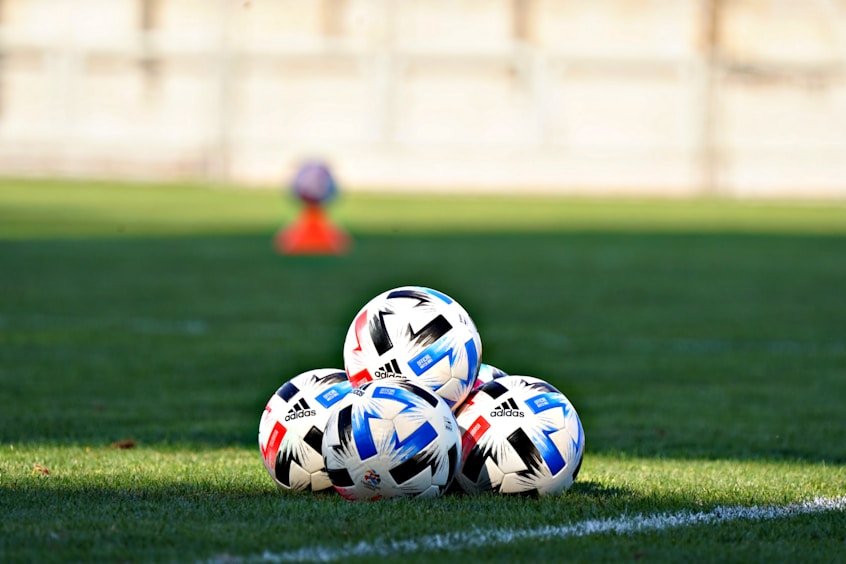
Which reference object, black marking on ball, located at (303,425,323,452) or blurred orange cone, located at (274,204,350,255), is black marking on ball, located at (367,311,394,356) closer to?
black marking on ball, located at (303,425,323,452)

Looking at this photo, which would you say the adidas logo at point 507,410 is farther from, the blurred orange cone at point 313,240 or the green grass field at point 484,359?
the blurred orange cone at point 313,240

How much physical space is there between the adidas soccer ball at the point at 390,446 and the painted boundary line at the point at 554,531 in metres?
0.46

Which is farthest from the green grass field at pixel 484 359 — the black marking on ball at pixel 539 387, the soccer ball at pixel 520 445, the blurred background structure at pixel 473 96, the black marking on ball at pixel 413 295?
the blurred background structure at pixel 473 96

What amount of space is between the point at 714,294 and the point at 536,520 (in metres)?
11.3

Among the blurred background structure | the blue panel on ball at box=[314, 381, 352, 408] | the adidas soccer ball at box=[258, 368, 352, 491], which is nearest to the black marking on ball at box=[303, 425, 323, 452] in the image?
the adidas soccer ball at box=[258, 368, 352, 491]

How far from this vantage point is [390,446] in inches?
194

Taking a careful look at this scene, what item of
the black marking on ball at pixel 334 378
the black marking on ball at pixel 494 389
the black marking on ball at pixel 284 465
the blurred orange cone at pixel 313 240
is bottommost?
the blurred orange cone at pixel 313 240

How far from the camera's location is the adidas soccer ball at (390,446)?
4.94m

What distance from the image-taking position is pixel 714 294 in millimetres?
15719

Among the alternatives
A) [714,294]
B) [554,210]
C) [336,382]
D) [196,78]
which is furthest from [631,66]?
[336,382]

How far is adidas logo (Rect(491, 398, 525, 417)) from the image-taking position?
5.29m

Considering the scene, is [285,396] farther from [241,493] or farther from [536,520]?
[536,520]

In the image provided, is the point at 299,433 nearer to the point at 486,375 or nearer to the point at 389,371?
the point at 389,371

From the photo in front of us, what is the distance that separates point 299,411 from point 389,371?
369 mm
